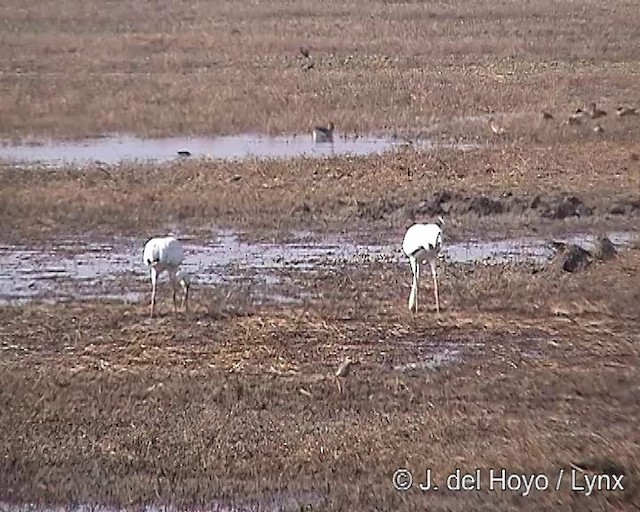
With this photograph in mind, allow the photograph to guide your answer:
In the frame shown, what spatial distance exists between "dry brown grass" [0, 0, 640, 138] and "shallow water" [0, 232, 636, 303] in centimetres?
721

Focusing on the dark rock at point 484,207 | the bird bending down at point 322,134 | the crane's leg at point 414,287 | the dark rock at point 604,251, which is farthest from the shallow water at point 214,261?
the bird bending down at point 322,134

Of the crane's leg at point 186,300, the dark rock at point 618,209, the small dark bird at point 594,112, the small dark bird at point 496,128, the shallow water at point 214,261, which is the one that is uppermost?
the small dark bird at point 594,112

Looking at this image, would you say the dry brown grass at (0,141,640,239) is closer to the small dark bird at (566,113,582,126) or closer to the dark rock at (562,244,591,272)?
the small dark bird at (566,113,582,126)

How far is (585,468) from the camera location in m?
7.45

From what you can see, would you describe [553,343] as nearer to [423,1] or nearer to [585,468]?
[585,468]

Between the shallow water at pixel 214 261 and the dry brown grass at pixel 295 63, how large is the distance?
7.21 meters

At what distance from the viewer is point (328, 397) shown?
31.5 feet

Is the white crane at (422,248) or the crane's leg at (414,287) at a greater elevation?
the white crane at (422,248)

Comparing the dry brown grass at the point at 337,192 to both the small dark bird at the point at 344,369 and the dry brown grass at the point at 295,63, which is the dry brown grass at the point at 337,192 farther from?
the small dark bird at the point at 344,369

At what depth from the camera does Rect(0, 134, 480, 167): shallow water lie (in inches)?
754

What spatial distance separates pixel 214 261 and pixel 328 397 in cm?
443

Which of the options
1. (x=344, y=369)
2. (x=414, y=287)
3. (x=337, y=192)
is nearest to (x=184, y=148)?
(x=337, y=192)

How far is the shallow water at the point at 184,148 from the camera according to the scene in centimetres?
1916

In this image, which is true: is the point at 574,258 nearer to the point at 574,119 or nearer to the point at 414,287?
the point at 414,287
